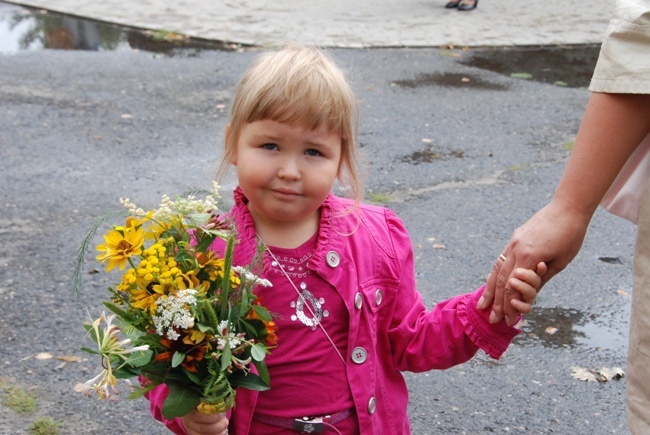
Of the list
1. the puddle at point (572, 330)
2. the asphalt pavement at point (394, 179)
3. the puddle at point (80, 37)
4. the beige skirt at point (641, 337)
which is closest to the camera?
the beige skirt at point (641, 337)

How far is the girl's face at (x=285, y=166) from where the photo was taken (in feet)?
7.12

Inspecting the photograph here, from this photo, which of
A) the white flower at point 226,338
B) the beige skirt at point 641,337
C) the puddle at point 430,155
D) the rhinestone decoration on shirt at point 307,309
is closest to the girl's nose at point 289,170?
the rhinestone decoration on shirt at point 307,309

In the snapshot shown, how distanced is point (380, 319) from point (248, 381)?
0.48 m

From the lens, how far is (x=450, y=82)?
8.33 m

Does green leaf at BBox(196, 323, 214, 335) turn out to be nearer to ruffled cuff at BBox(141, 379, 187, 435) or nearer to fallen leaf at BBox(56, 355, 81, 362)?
ruffled cuff at BBox(141, 379, 187, 435)

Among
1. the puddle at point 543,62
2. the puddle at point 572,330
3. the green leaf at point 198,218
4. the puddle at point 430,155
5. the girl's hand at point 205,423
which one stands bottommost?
the puddle at point 543,62

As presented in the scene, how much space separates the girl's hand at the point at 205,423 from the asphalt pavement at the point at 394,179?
1116 mm

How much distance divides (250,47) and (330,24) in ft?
5.26

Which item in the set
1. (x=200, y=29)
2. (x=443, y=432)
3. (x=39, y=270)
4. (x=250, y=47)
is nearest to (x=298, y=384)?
(x=443, y=432)

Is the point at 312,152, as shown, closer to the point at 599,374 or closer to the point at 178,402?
the point at 178,402

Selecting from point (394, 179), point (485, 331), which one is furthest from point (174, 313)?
point (394, 179)

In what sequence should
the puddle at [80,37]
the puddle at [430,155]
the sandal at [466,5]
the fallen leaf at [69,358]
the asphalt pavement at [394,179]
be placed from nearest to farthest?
the asphalt pavement at [394,179], the fallen leaf at [69,358], the puddle at [430,155], the puddle at [80,37], the sandal at [466,5]

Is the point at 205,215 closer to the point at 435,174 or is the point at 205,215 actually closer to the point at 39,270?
the point at 39,270

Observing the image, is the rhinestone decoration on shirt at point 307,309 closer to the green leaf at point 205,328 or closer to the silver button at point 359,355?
the silver button at point 359,355
